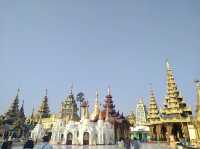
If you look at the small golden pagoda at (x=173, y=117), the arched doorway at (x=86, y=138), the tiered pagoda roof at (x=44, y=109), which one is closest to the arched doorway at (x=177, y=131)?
the small golden pagoda at (x=173, y=117)

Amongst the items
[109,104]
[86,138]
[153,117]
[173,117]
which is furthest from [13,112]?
[173,117]

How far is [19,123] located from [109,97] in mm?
27428

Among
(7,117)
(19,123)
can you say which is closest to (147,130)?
Result: (19,123)

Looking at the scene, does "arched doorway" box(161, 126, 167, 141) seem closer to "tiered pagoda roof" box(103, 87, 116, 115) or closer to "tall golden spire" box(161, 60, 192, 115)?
"tall golden spire" box(161, 60, 192, 115)

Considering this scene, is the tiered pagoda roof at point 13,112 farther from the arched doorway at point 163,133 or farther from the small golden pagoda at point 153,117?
the arched doorway at point 163,133

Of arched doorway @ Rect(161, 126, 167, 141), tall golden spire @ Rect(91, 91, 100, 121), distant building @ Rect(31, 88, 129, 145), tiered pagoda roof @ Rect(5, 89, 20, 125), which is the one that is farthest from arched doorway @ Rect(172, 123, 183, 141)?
tiered pagoda roof @ Rect(5, 89, 20, 125)

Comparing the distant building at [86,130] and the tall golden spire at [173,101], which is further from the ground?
the tall golden spire at [173,101]

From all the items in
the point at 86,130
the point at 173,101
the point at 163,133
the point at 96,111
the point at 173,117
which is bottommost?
the point at 163,133

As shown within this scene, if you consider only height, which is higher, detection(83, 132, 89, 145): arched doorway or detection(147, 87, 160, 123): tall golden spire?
detection(147, 87, 160, 123): tall golden spire

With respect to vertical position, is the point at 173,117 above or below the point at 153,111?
below

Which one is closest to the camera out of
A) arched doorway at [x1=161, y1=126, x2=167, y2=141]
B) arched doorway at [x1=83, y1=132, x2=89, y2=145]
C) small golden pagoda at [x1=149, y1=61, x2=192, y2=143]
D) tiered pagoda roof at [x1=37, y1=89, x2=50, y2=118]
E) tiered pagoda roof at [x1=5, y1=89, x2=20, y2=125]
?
arched doorway at [x1=83, y1=132, x2=89, y2=145]

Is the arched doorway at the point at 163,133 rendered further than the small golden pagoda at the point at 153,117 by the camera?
No

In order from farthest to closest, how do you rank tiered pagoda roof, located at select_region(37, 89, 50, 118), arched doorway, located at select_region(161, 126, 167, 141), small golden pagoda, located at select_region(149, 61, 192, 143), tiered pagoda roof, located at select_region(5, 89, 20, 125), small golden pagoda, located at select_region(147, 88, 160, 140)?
1. tiered pagoda roof, located at select_region(37, 89, 50, 118)
2. tiered pagoda roof, located at select_region(5, 89, 20, 125)
3. small golden pagoda, located at select_region(147, 88, 160, 140)
4. arched doorway, located at select_region(161, 126, 167, 141)
5. small golden pagoda, located at select_region(149, 61, 192, 143)

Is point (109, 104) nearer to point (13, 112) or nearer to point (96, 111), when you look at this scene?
point (96, 111)
